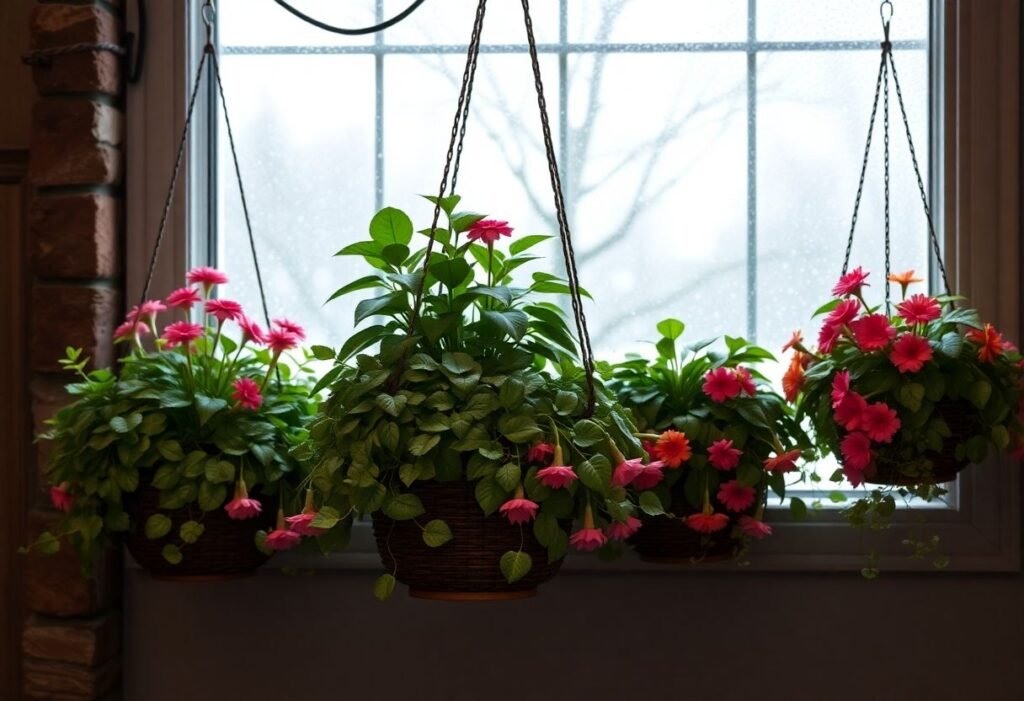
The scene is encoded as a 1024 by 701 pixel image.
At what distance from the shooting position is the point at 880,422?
151 cm

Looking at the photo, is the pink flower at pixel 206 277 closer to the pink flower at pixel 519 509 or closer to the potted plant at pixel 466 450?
the potted plant at pixel 466 450

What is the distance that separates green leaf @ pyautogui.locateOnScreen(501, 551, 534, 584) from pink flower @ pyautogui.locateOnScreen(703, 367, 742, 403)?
1.50ft

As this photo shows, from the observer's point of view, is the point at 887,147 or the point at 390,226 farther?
the point at 887,147

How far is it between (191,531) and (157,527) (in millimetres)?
53

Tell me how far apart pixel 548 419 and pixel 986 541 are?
2.89ft

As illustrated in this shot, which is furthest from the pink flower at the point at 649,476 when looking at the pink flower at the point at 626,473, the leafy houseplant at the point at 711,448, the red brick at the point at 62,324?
the red brick at the point at 62,324

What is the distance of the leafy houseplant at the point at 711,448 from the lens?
Result: 159cm

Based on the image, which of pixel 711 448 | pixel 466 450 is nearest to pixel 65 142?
pixel 466 450

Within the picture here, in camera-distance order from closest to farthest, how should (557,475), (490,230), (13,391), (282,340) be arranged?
1. (557,475)
2. (490,230)
3. (282,340)
4. (13,391)

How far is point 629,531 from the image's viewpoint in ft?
4.60

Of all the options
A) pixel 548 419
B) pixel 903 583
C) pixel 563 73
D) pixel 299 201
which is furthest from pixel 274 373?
pixel 903 583

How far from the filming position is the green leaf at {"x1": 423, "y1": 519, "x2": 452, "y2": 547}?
1.29m

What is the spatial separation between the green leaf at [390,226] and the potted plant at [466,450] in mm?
80

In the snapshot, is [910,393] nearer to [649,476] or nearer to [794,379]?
[794,379]
